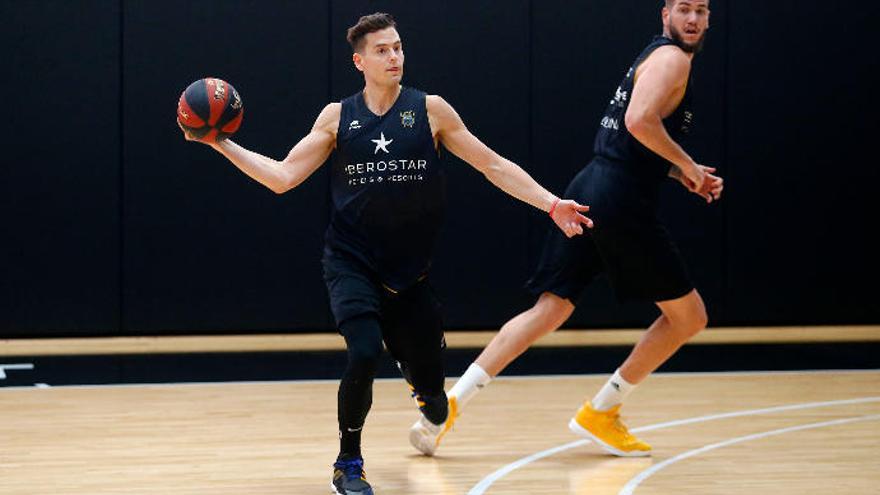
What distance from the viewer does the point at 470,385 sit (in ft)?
18.2

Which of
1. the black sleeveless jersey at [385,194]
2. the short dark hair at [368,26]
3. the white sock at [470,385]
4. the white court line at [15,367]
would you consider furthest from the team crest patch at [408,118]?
the white court line at [15,367]

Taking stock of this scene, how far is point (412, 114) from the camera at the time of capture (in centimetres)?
496

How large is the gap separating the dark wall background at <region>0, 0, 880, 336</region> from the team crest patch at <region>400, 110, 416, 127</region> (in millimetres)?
4132

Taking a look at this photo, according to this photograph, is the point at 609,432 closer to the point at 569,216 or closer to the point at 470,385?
the point at 470,385

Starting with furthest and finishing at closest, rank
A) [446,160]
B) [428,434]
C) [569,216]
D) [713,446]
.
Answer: [446,160] → [713,446] → [428,434] → [569,216]

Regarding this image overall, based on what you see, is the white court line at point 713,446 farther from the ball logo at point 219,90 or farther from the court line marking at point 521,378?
the ball logo at point 219,90

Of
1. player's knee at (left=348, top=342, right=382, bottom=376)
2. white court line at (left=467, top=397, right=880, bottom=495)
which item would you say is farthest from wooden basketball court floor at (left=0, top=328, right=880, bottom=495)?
player's knee at (left=348, top=342, right=382, bottom=376)

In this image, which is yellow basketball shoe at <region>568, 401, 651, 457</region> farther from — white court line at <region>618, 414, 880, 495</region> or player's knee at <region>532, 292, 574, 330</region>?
player's knee at <region>532, 292, 574, 330</region>

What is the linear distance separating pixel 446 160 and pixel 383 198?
4.42 m

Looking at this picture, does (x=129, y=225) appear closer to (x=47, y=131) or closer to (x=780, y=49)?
(x=47, y=131)

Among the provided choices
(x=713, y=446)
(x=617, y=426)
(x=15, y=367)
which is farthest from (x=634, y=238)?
(x=15, y=367)

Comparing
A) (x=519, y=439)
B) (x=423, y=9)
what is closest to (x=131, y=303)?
(x=423, y=9)

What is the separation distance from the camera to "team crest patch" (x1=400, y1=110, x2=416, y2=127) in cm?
494

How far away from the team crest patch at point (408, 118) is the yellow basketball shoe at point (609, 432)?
1431 millimetres
